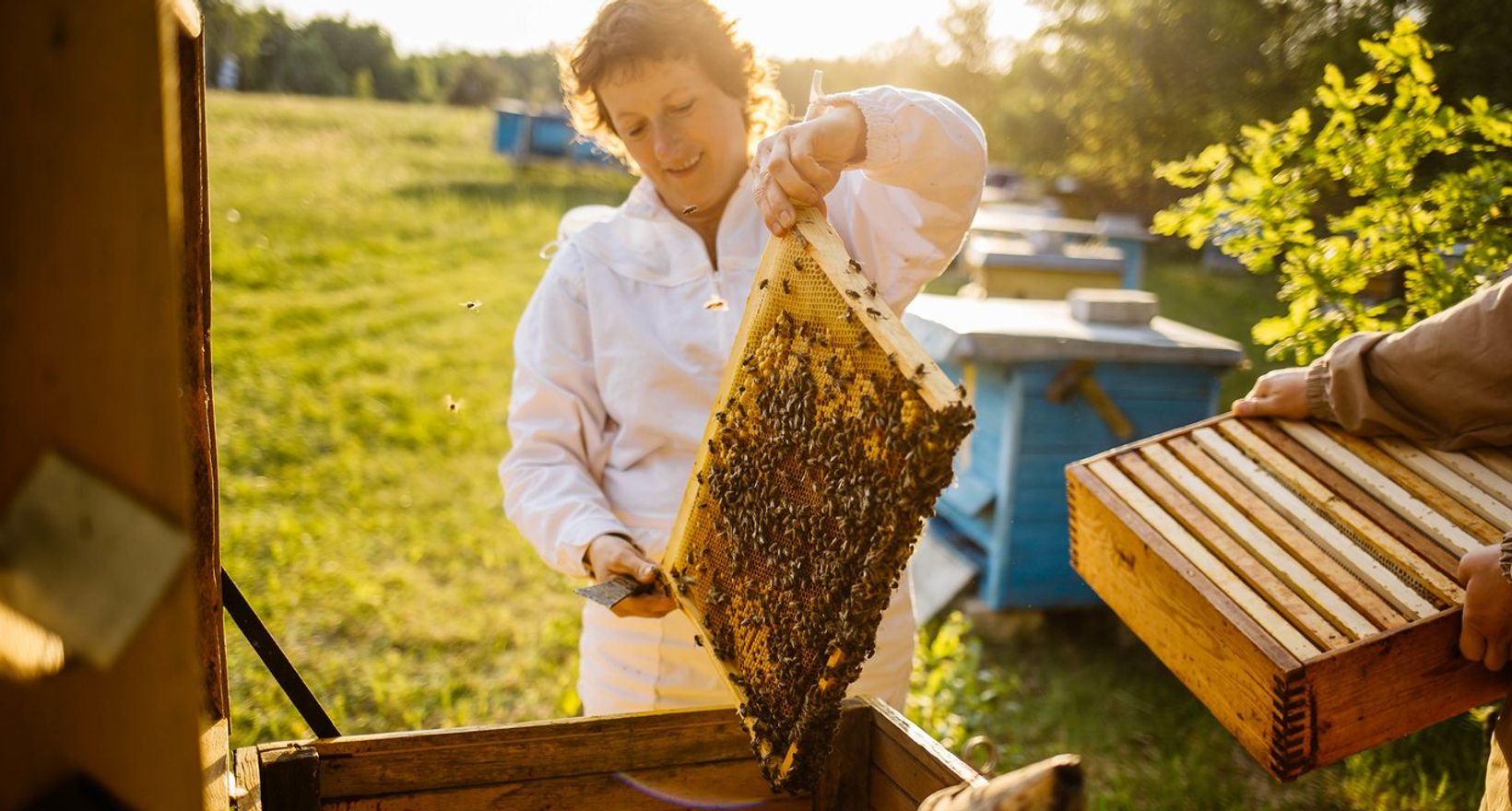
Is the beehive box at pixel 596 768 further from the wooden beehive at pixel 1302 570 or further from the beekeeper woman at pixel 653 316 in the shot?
the wooden beehive at pixel 1302 570

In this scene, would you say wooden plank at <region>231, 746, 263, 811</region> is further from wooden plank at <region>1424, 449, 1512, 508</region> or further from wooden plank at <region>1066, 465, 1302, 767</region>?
wooden plank at <region>1424, 449, 1512, 508</region>

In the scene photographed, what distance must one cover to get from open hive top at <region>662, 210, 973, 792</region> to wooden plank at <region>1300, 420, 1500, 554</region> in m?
1.14

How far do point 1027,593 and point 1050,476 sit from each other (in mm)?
612

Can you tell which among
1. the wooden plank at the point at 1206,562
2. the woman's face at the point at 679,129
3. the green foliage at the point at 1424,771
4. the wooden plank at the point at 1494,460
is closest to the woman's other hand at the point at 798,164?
the woman's face at the point at 679,129

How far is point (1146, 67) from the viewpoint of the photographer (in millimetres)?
6047

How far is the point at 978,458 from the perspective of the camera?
545cm

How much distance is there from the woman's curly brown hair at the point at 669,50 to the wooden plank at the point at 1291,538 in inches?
53.8

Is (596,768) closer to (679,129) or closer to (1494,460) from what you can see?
(679,129)

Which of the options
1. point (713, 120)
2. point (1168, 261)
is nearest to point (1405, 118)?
point (713, 120)

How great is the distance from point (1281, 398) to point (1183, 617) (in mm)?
613

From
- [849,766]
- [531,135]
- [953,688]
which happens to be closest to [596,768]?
[849,766]

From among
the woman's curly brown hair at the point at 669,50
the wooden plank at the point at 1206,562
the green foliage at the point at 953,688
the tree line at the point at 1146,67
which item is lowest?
the green foliage at the point at 953,688

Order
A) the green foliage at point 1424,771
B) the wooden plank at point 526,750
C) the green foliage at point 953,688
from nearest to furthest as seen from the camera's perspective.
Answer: the wooden plank at point 526,750, the green foliage at point 1424,771, the green foliage at point 953,688

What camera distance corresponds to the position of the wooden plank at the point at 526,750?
81.7 inches
